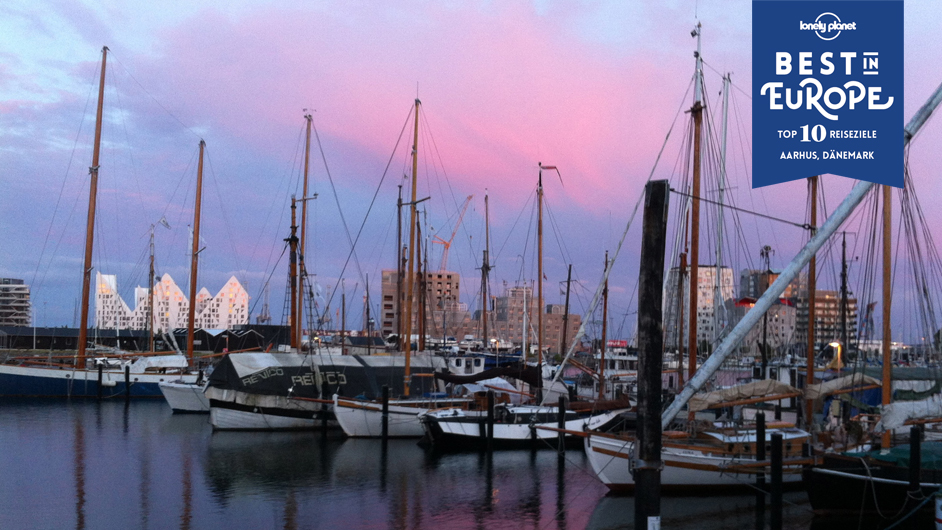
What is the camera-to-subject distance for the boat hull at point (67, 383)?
63188mm

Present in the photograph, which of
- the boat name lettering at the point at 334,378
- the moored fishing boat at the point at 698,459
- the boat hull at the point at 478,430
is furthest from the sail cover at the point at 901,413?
the boat name lettering at the point at 334,378

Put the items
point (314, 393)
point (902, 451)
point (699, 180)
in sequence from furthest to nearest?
point (314, 393) < point (699, 180) < point (902, 451)

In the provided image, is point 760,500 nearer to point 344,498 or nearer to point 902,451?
point 902,451

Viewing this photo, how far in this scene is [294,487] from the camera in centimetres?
2939

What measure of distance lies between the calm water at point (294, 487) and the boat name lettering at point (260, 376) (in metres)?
3.08

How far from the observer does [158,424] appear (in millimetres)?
49875

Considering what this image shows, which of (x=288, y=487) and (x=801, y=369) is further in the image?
(x=801, y=369)

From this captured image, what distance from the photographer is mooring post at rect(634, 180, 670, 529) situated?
543 inches

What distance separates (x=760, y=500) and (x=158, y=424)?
39.4 m

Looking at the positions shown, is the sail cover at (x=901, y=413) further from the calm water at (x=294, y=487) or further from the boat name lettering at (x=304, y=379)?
the boat name lettering at (x=304, y=379)

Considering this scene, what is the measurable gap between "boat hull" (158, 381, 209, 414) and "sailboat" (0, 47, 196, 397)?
3.43m

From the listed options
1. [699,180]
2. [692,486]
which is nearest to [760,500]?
[692,486]

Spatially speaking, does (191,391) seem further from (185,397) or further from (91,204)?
(91,204)

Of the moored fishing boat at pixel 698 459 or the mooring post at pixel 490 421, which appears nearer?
the moored fishing boat at pixel 698 459
